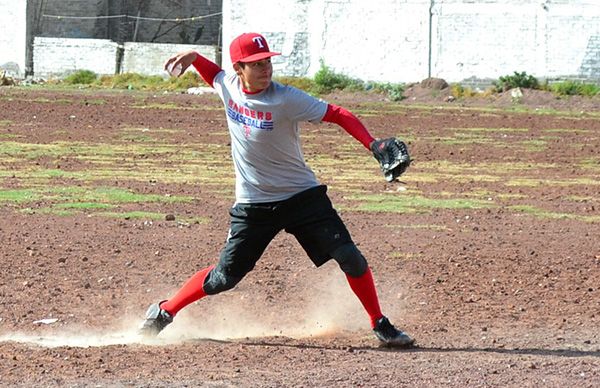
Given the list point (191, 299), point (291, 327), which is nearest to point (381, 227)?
point (291, 327)

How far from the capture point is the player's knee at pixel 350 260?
793cm

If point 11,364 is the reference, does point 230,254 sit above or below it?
above

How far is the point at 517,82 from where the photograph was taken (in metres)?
35.5

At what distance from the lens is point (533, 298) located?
10.1 metres

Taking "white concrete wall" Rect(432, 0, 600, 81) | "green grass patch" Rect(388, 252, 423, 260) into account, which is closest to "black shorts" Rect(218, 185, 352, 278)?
"green grass patch" Rect(388, 252, 423, 260)

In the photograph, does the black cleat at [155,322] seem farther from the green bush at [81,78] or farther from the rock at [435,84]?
the green bush at [81,78]

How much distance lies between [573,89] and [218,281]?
93.4 ft

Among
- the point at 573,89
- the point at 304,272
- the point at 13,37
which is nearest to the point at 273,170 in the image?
the point at 304,272

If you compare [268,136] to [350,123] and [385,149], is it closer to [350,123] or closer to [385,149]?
[350,123]

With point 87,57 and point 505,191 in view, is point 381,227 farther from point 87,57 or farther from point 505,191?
point 87,57

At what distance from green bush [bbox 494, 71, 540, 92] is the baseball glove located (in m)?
28.7

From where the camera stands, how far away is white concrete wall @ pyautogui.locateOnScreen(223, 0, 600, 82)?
37125 millimetres

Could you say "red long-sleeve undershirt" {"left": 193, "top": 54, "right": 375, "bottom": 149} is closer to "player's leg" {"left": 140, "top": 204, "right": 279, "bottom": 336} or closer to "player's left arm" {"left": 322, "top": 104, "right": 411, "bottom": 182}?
"player's left arm" {"left": 322, "top": 104, "right": 411, "bottom": 182}

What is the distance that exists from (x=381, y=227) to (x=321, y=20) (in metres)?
26.8
